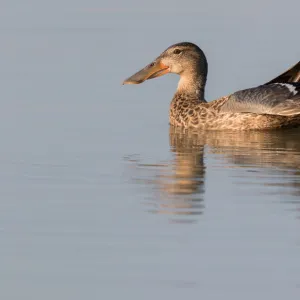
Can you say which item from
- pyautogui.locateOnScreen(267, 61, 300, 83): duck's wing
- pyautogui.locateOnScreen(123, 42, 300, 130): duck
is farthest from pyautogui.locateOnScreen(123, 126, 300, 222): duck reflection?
pyautogui.locateOnScreen(267, 61, 300, 83): duck's wing

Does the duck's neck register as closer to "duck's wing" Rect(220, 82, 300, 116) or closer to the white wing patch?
"duck's wing" Rect(220, 82, 300, 116)

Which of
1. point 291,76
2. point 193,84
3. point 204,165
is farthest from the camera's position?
point 193,84

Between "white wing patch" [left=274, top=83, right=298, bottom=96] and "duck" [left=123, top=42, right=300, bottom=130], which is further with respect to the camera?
"white wing patch" [left=274, top=83, right=298, bottom=96]

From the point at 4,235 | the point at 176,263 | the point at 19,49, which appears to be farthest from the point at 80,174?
the point at 19,49

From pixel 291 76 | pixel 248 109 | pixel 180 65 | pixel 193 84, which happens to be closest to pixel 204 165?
pixel 248 109

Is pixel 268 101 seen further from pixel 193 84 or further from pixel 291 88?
pixel 193 84

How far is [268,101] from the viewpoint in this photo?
15.3m

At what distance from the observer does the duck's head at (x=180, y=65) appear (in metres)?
16.8

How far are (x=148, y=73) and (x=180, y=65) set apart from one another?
40 centimetres

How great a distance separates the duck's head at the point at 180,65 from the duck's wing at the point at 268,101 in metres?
1.34

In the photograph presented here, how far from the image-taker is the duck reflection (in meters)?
10.5

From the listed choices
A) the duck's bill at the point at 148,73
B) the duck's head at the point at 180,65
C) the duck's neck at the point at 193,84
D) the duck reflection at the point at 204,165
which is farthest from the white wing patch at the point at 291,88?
the duck's bill at the point at 148,73

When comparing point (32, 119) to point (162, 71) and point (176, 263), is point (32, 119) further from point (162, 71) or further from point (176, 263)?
point (176, 263)

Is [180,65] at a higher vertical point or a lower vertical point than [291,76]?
higher
